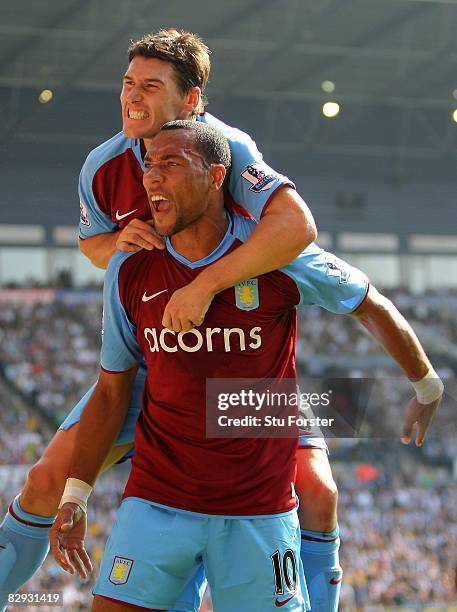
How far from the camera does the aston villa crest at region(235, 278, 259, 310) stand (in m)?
1.79

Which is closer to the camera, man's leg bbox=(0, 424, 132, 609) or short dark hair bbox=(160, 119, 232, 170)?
short dark hair bbox=(160, 119, 232, 170)

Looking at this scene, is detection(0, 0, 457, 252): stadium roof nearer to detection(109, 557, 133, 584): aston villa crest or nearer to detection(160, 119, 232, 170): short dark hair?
detection(160, 119, 232, 170): short dark hair

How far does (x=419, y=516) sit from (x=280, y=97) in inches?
163

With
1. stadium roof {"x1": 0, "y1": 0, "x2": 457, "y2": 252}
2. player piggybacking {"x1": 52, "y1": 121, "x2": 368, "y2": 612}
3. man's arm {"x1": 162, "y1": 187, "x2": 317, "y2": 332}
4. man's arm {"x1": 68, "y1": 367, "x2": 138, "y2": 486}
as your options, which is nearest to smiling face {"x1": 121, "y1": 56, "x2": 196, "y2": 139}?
player piggybacking {"x1": 52, "y1": 121, "x2": 368, "y2": 612}

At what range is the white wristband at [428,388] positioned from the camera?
2148 mm

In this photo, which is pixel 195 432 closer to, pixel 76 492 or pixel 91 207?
pixel 76 492

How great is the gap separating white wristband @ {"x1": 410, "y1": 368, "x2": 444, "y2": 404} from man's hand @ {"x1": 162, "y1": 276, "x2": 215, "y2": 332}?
0.64 m

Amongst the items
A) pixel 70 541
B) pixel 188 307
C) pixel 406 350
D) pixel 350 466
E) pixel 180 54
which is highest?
pixel 180 54

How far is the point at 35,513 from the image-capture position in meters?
2.26

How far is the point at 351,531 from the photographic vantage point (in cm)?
837

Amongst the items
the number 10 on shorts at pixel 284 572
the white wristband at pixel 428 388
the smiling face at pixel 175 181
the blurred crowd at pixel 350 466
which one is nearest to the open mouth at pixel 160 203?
the smiling face at pixel 175 181

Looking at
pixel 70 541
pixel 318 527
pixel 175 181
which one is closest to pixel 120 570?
pixel 70 541

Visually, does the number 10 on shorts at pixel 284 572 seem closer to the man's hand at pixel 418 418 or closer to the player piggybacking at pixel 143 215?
the player piggybacking at pixel 143 215

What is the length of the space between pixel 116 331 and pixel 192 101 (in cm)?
54
